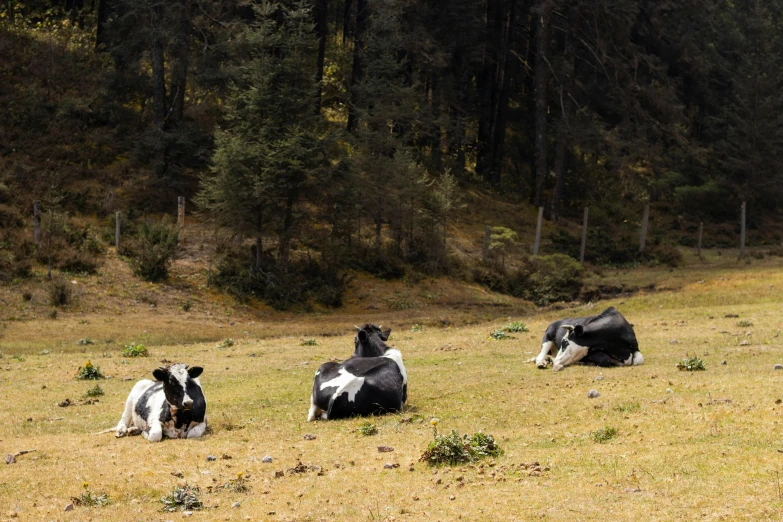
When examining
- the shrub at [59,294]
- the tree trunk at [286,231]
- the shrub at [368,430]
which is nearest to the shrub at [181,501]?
the shrub at [368,430]

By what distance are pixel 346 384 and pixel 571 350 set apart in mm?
5399

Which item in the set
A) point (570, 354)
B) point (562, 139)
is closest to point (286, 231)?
point (570, 354)

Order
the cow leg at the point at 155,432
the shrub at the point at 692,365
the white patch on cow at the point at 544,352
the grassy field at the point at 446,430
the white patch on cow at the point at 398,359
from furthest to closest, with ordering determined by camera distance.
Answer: the white patch on cow at the point at 544,352, the shrub at the point at 692,365, the white patch on cow at the point at 398,359, the cow leg at the point at 155,432, the grassy field at the point at 446,430

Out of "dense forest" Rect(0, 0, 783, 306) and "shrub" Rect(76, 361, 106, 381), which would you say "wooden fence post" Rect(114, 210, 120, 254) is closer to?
"dense forest" Rect(0, 0, 783, 306)

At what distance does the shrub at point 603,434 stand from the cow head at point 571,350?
20.5 ft

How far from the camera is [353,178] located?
3938 cm

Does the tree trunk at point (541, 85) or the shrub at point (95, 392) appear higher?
the tree trunk at point (541, 85)

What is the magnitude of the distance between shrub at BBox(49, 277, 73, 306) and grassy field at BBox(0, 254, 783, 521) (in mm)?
9065

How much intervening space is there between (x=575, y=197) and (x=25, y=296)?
1521 inches

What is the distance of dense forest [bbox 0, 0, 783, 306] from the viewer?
121 feet

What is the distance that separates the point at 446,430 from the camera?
11.5 m

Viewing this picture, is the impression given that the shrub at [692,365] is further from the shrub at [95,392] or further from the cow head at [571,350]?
the shrub at [95,392]

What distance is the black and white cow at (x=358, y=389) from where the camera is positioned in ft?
42.0

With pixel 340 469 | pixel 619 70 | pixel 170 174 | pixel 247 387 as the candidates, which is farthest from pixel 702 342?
pixel 619 70
